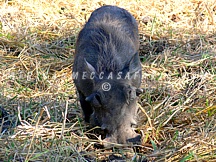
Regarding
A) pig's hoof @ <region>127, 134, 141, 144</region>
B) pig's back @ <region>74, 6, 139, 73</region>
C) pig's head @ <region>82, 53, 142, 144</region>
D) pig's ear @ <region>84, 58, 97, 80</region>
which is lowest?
pig's hoof @ <region>127, 134, 141, 144</region>

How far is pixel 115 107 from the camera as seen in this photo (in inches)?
156

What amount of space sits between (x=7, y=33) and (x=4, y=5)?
1056mm

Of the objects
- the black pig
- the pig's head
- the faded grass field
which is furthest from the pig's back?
the faded grass field

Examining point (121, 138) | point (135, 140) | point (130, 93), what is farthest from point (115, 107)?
point (135, 140)

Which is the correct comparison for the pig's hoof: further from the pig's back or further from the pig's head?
the pig's back

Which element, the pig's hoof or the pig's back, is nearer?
the pig's hoof

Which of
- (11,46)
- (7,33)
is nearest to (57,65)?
(11,46)

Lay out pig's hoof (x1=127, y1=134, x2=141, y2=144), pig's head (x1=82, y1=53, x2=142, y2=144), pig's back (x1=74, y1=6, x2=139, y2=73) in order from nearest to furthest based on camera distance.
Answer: pig's head (x1=82, y1=53, x2=142, y2=144) < pig's hoof (x1=127, y1=134, x2=141, y2=144) < pig's back (x1=74, y1=6, x2=139, y2=73)

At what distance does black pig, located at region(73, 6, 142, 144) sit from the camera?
4008mm

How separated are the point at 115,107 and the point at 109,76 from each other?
33 cm

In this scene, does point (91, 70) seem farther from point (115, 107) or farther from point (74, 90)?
point (74, 90)

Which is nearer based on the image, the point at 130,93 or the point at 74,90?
the point at 130,93

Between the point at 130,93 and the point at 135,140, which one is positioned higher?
the point at 130,93

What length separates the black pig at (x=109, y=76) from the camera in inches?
158
